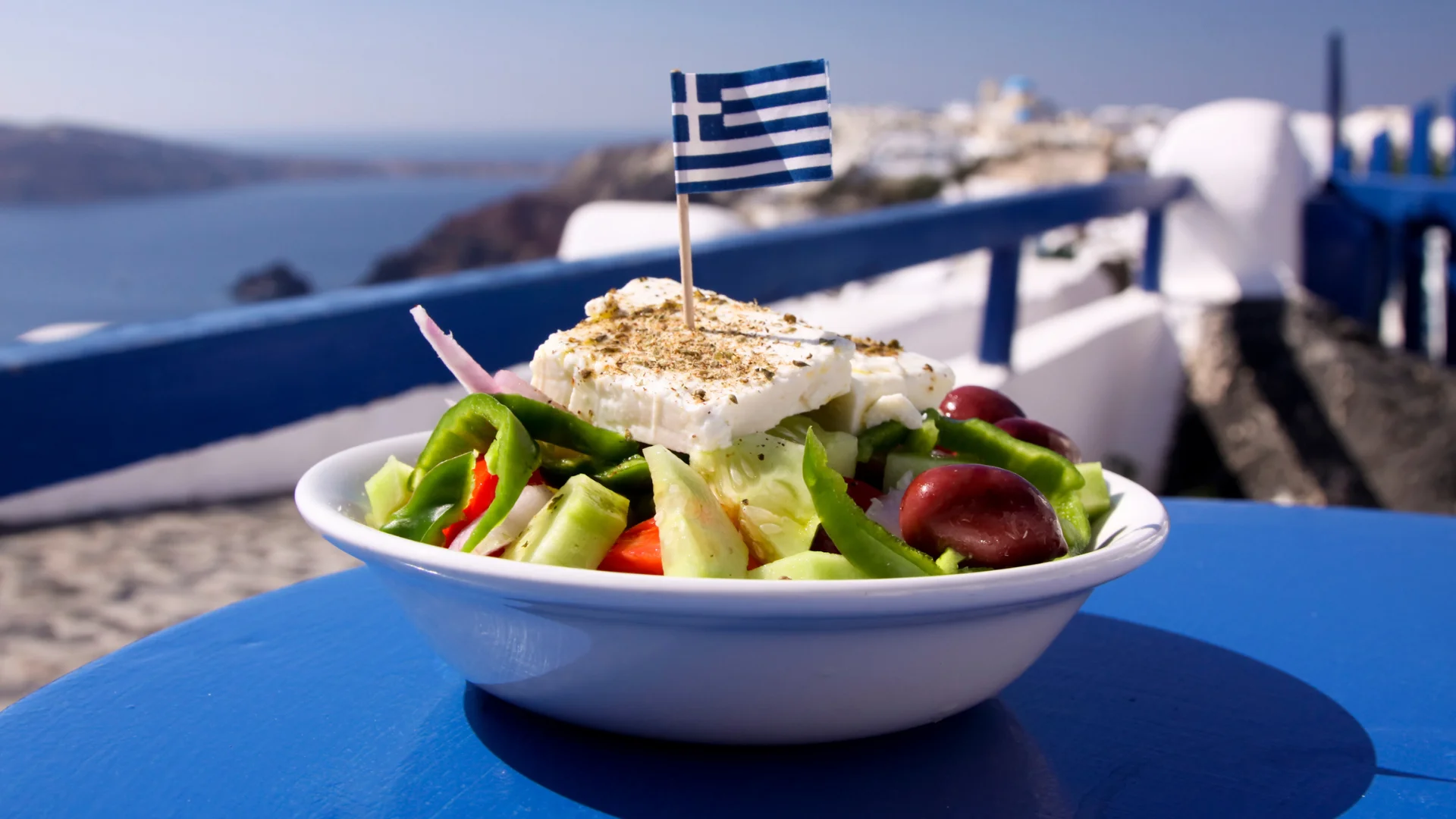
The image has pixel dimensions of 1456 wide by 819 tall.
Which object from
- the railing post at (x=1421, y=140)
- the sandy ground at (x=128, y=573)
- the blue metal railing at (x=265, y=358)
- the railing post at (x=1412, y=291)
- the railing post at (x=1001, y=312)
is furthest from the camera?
the railing post at (x=1412, y=291)

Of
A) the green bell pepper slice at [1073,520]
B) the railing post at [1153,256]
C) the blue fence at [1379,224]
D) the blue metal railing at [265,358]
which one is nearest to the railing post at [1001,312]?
the blue metal railing at [265,358]

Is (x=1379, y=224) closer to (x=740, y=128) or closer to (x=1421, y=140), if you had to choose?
(x=1421, y=140)

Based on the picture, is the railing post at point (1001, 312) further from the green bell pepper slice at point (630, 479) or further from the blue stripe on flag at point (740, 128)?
the green bell pepper slice at point (630, 479)

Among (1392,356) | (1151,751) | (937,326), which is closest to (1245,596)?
(1151,751)

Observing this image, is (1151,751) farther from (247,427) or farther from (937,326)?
(937,326)

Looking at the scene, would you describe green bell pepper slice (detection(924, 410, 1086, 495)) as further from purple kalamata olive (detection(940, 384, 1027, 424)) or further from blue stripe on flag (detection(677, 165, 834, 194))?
blue stripe on flag (detection(677, 165, 834, 194))

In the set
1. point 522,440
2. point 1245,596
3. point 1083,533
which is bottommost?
point 1245,596
